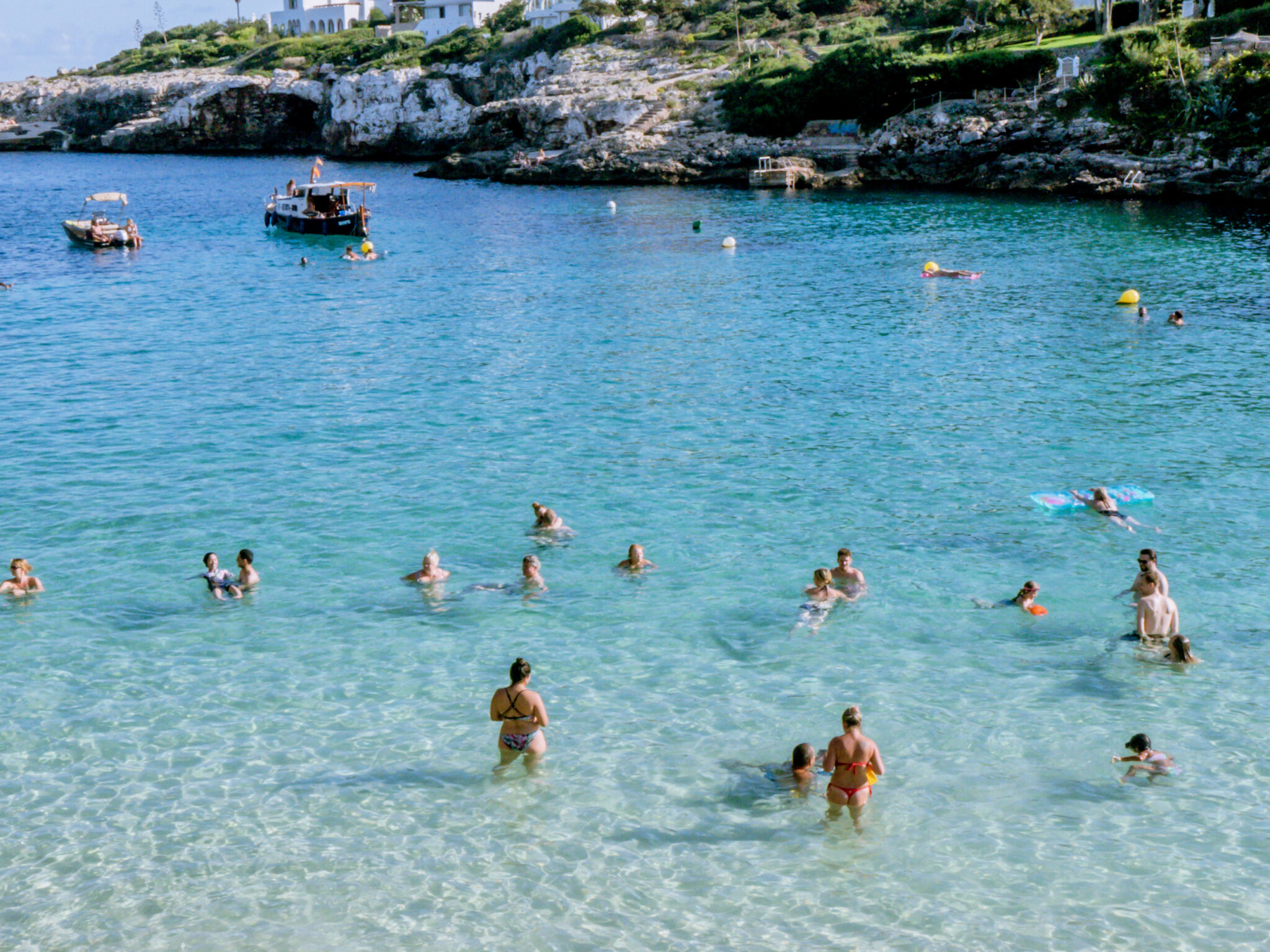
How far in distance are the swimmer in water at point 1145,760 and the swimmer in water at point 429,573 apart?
885 centimetres

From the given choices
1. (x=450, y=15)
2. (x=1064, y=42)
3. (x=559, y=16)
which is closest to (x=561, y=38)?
(x=559, y=16)

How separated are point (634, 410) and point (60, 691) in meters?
12.9

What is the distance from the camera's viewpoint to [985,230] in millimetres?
46219

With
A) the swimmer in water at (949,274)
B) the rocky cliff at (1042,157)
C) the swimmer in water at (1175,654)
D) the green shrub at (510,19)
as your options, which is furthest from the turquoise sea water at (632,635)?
the green shrub at (510,19)

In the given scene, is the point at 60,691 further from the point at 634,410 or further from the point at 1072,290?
the point at 1072,290

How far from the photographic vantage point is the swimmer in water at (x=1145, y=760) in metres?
10.8

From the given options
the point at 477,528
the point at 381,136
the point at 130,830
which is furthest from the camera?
the point at 381,136

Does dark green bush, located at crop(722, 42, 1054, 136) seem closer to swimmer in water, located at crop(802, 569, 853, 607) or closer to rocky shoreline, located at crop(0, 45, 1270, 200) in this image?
rocky shoreline, located at crop(0, 45, 1270, 200)

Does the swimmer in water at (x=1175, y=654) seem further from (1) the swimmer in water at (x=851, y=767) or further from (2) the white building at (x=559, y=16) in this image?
(2) the white building at (x=559, y=16)

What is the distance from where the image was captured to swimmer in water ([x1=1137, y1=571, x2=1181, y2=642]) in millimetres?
13055

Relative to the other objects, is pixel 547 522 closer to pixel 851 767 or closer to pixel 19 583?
pixel 19 583

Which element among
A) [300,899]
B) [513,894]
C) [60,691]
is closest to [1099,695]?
[513,894]

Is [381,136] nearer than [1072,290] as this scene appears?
No

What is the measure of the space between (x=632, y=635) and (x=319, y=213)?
43.2 metres
